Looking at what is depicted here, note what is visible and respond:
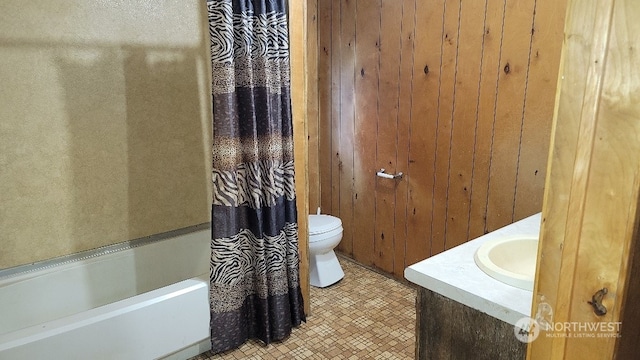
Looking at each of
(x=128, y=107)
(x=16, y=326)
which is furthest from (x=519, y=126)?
(x=16, y=326)

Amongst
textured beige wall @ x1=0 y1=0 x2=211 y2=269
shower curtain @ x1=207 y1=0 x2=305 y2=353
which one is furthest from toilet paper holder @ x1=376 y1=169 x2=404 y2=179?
textured beige wall @ x1=0 y1=0 x2=211 y2=269

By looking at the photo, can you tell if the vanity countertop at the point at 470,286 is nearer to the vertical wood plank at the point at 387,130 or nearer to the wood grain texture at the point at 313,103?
the vertical wood plank at the point at 387,130

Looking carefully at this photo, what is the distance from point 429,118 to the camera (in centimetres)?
266

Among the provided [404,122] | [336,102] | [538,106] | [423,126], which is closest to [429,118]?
[423,126]

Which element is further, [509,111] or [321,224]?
[321,224]

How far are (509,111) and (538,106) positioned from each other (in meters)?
0.16

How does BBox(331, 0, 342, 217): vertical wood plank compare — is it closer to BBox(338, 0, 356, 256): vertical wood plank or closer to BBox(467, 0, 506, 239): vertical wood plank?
BBox(338, 0, 356, 256): vertical wood plank

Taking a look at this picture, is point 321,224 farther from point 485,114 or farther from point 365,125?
point 485,114

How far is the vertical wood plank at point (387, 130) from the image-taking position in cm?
277

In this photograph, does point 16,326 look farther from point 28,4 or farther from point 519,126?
point 519,126

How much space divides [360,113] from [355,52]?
0.45 m

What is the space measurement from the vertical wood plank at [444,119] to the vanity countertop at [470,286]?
1292 millimetres

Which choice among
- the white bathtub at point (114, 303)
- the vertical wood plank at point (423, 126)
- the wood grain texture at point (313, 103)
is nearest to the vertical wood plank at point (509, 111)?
the vertical wood plank at point (423, 126)

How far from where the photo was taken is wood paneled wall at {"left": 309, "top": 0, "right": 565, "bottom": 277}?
7.23 feet
